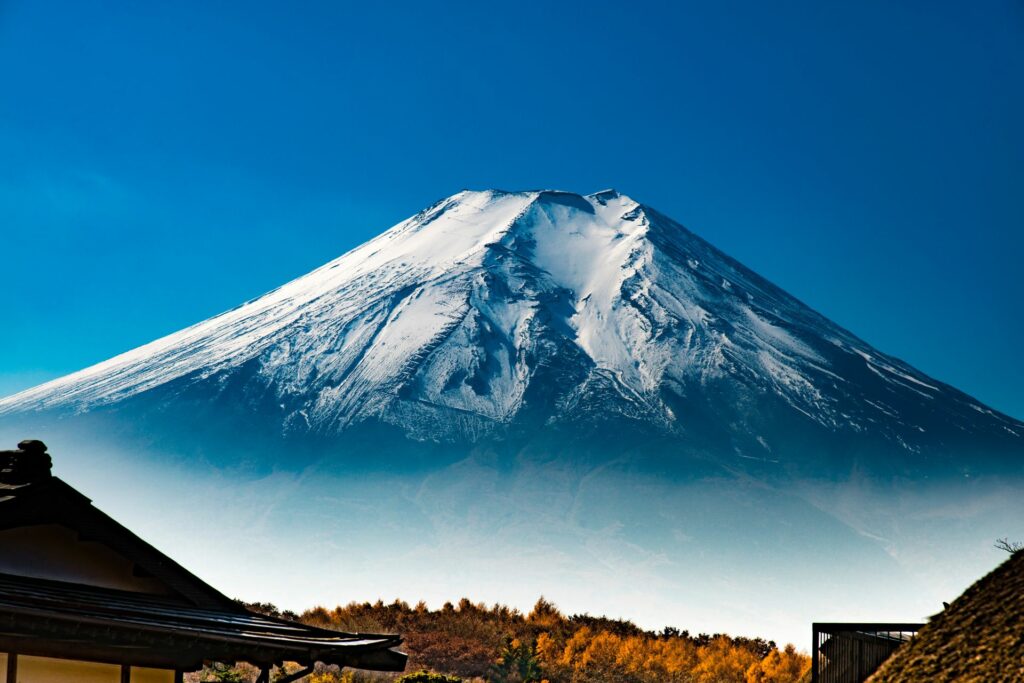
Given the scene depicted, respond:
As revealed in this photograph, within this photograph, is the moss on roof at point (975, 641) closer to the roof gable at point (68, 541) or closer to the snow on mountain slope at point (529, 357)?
the roof gable at point (68, 541)

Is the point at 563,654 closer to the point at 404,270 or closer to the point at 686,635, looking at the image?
the point at 686,635

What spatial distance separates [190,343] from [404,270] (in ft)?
88.0

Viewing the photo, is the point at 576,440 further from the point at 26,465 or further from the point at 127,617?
A: the point at 127,617

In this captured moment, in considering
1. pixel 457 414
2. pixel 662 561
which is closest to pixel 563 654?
pixel 662 561

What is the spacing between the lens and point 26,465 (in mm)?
13594

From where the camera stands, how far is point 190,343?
162750 mm

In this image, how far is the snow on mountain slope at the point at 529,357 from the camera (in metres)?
145

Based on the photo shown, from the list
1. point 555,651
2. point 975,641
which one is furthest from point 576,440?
point 975,641

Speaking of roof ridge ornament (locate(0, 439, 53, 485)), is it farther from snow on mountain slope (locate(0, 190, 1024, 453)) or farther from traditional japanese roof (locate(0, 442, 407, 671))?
snow on mountain slope (locate(0, 190, 1024, 453))

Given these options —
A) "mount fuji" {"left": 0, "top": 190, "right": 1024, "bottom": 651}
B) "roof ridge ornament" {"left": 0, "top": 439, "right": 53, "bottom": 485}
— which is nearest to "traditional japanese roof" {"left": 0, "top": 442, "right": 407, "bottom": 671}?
"roof ridge ornament" {"left": 0, "top": 439, "right": 53, "bottom": 485}

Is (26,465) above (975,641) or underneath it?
above

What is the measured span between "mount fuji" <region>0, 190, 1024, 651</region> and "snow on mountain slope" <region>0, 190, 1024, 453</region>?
325 mm

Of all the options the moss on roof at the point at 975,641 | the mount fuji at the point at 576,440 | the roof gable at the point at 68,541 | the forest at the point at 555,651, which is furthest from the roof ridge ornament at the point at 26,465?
the mount fuji at the point at 576,440

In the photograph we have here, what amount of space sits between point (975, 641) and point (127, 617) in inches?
328
